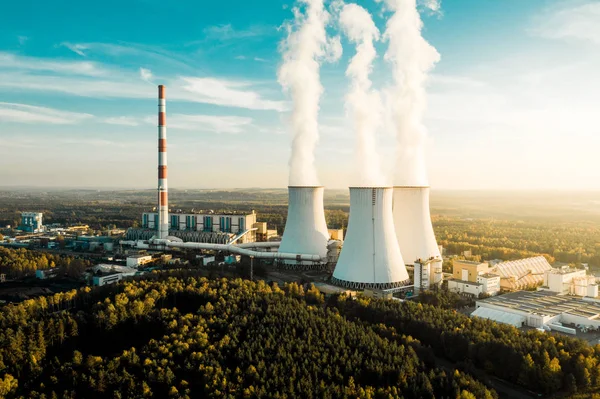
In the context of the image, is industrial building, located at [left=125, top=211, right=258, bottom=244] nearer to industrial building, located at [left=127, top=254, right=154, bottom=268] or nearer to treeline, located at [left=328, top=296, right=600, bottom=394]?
industrial building, located at [left=127, top=254, right=154, bottom=268]

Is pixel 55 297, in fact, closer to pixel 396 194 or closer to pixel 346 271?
pixel 346 271

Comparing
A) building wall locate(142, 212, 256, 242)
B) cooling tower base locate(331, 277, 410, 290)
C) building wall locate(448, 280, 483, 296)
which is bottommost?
building wall locate(448, 280, 483, 296)

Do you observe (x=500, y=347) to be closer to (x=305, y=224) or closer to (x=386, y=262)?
(x=386, y=262)

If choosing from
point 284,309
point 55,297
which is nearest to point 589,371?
point 284,309

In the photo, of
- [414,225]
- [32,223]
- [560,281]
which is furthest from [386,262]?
[32,223]

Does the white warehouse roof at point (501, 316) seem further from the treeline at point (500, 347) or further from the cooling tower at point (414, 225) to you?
the cooling tower at point (414, 225)

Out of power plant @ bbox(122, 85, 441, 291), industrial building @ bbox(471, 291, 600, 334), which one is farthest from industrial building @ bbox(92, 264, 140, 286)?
industrial building @ bbox(471, 291, 600, 334)

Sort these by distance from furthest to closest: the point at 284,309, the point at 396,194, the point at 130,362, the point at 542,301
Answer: the point at 396,194 → the point at 542,301 → the point at 284,309 → the point at 130,362
